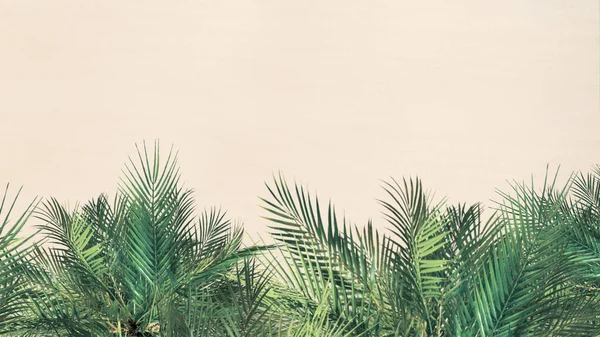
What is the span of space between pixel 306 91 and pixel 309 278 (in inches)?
290

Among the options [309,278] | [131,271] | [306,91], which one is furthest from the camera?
[306,91]

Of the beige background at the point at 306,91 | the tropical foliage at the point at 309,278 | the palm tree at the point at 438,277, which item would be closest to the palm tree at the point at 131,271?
the tropical foliage at the point at 309,278

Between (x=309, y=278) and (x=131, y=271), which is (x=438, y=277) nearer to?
(x=309, y=278)

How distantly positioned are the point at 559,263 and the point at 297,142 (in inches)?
286

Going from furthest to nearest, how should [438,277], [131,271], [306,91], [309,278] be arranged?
1. [306,91]
2. [131,271]
3. [438,277]
4. [309,278]

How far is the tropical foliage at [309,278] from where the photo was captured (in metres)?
1.04

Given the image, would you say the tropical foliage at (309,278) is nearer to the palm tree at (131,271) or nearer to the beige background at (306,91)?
the palm tree at (131,271)

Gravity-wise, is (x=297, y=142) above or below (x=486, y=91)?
below

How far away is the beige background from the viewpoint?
7887mm

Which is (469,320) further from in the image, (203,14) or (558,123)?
(558,123)

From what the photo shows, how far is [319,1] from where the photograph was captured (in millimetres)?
8562

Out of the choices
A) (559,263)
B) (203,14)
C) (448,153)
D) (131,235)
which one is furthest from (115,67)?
(559,263)

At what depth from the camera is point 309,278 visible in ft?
3.78

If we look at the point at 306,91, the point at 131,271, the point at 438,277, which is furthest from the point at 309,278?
the point at 306,91
